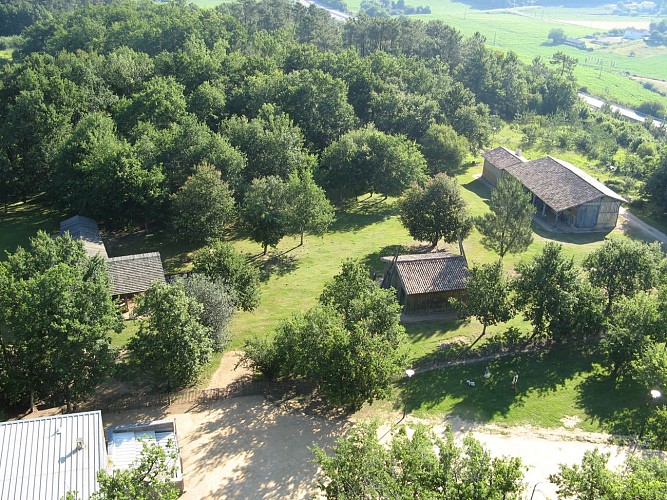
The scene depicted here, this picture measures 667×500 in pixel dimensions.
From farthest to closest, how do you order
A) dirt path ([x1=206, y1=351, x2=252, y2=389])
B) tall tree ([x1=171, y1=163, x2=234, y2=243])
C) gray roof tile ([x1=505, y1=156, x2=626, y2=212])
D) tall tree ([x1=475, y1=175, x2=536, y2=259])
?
1. gray roof tile ([x1=505, y1=156, x2=626, y2=212])
2. tall tree ([x1=171, y1=163, x2=234, y2=243])
3. tall tree ([x1=475, y1=175, x2=536, y2=259])
4. dirt path ([x1=206, y1=351, x2=252, y2=389])

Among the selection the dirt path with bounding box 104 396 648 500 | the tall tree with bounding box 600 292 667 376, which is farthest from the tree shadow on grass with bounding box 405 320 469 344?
the tall tree with bounding box 600 292 667 376

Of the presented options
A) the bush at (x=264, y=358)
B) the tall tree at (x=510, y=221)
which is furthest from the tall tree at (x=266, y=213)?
the tall tree at (x=510, y=221)

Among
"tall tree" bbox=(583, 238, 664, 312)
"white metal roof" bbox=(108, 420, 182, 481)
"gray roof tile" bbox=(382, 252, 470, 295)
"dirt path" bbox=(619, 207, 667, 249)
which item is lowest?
"white metal roof" bbox=(108, 420, 182, 481)

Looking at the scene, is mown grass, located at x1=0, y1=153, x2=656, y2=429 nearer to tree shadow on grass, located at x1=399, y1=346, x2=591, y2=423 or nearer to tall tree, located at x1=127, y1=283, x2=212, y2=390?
tree shadow on grass, located at x1=399, y1=346, x2=591, y2=423

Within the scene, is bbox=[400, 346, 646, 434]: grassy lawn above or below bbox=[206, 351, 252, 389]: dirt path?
above

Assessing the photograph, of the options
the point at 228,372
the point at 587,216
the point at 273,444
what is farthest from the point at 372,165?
the point at 273,444

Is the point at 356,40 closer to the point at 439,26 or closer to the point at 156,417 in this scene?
the point at 439,26

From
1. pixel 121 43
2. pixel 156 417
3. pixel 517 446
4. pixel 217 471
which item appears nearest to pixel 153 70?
pixel 121 43
